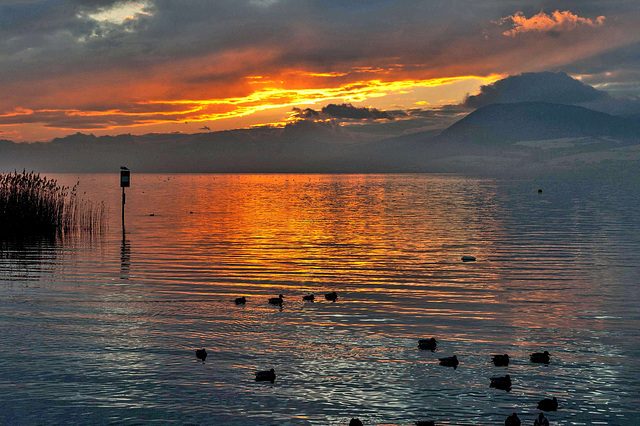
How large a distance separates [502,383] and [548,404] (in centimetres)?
149

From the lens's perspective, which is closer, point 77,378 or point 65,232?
point 77,378

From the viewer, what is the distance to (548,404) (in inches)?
515

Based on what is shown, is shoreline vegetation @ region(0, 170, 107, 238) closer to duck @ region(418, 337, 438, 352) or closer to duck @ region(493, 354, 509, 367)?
duck @ region(418, 337, 438, 352)

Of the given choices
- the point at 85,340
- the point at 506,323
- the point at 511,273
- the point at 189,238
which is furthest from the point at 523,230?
the point at 85,340

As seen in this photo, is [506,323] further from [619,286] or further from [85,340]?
[85,340]

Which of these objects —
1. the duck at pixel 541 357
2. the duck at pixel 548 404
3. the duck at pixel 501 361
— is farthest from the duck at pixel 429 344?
the duck at pixel 548 404

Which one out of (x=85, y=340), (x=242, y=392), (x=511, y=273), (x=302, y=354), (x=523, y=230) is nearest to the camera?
(x=242, y=392)

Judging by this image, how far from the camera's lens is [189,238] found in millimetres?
49406

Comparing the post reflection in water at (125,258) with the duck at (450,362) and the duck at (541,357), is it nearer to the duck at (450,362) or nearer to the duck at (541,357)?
the duck at (450,362)

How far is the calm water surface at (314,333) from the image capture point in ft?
44.0

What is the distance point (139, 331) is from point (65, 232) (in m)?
36.3

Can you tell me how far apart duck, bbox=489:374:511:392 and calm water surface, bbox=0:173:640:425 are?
199 millimetres

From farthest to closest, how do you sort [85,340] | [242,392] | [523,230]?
[523,230] → [85,340] → [242,392]

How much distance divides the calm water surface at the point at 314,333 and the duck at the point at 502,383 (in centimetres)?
20
